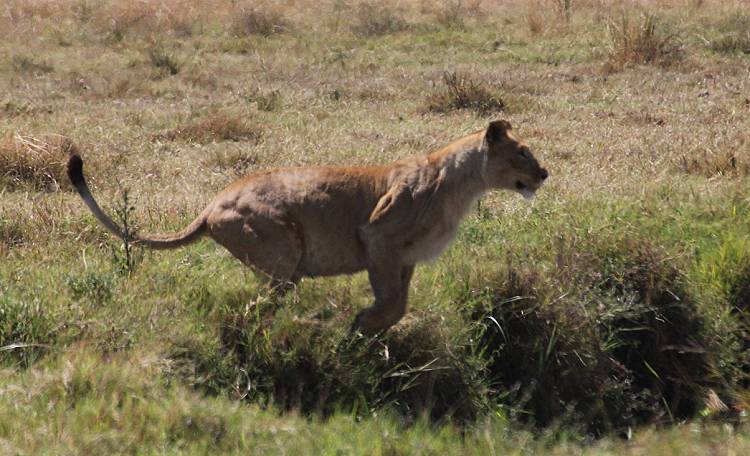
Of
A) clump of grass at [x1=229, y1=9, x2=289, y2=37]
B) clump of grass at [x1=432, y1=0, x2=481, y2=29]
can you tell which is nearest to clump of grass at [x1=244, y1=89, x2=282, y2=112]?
clump of grass at [x1=229, y1=9, x2=289, y2=37]

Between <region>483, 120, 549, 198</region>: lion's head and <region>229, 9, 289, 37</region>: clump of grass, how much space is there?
1279 cm

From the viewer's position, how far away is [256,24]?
60.4 ft

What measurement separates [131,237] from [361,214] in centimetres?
123

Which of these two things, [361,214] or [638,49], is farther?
[638,49]

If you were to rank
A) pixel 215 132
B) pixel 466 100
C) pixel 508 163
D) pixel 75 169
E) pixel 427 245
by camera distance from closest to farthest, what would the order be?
1. pixel 75 169
2. pixel 427 245
3. pixel 508 163
4. pixel 215 132
5. pixel 466 100

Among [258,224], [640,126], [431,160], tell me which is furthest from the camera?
[640,126]

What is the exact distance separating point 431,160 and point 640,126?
221 inches

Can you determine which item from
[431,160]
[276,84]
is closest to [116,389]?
[431,160]

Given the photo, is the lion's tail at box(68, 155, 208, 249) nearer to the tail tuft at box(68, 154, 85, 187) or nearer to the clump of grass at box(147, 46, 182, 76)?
the tail tuft at box(68, 154, 85, 187)

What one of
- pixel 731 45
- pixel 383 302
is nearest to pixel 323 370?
pixel 383 302

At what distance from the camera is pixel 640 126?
35.7ft

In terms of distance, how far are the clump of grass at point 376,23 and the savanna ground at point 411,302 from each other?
6.21 metres

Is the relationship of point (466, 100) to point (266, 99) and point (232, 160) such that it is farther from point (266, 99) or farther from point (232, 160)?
point (232, 160)

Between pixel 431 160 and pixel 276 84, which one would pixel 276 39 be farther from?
pixel 431 160
